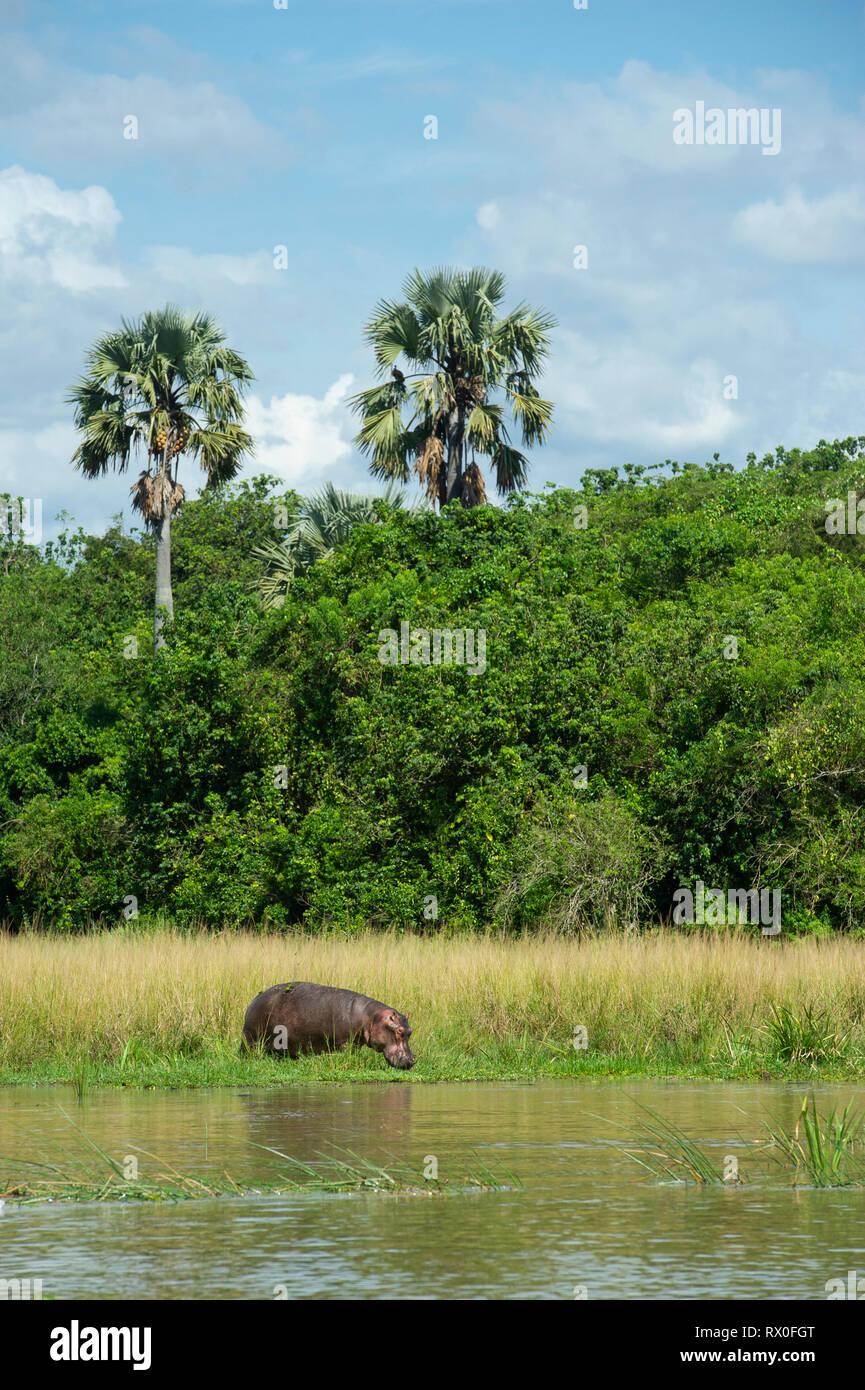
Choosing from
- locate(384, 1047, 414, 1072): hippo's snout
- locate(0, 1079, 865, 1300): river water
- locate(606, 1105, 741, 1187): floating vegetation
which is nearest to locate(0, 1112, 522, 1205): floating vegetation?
locate(0, 1079, 865, 1300): river water

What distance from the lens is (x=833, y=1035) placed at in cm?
1359

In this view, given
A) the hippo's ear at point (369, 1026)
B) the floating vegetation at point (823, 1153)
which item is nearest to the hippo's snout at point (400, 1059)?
the hippo's ear at point (369, 1026)

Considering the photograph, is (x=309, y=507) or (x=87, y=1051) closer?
(x=87, y=1051)

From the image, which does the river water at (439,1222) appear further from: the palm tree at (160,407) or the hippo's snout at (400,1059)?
the palm tree at (160,407)

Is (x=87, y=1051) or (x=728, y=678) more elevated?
(x=728, y=678)

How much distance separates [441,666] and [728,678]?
421 cm

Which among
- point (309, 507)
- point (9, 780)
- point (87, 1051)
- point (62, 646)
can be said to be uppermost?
point (309, 507)

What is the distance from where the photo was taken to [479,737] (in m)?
23.9

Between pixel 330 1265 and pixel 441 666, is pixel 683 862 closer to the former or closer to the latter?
pixel 441 666

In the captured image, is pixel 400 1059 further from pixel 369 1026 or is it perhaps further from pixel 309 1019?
pixel 309 1019

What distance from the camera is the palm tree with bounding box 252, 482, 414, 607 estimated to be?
31.7 meters

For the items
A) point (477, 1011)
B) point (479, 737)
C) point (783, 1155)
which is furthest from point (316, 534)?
point (783, 1155)

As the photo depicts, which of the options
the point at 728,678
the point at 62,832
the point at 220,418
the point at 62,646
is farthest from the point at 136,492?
the point at 728,678

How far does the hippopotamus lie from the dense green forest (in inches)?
261
